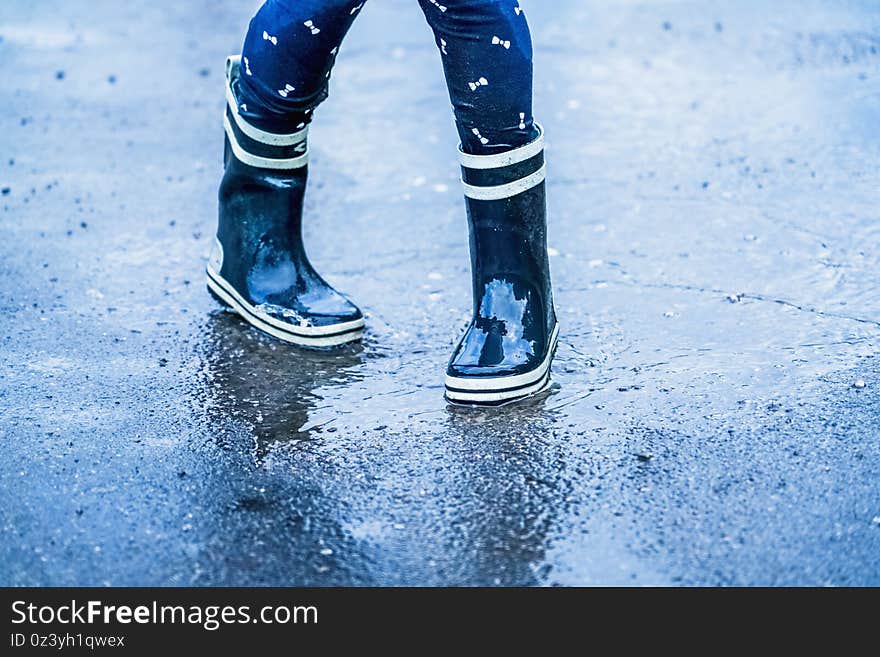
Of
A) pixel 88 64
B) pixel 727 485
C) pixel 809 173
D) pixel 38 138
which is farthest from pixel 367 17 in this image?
pixel 727 485

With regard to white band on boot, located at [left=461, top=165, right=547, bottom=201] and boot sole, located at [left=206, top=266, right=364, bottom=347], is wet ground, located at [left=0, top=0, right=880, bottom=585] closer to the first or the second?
boot sole, located at [left=206, top=266, right=364, bottom=347]

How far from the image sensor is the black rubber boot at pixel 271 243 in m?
2.82

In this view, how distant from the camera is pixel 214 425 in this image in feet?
8.19

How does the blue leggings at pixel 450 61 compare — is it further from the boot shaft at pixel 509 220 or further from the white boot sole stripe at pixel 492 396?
the white boot sole stripe at pixel 492 396

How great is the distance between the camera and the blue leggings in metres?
2.34

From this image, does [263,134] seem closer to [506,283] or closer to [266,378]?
[266,378]

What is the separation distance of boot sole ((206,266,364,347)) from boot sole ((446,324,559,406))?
1.20 feet

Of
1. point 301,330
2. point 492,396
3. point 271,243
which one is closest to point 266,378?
point 301,330

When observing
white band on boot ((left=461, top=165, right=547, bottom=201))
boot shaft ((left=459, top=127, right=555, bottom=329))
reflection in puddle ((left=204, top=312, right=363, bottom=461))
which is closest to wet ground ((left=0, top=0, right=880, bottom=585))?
reflection in puddle ((left=204, top=312, right=363, bottom=461))

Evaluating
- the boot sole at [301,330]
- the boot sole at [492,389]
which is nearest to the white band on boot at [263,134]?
the boot sole at [301,330]

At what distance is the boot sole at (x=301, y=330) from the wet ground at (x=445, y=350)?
1.4 inches

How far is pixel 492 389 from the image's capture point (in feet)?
8.26

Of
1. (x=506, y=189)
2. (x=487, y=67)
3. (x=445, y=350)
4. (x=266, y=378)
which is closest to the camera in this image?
(x=487, y=67)

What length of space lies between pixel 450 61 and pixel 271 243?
2.35 ft
